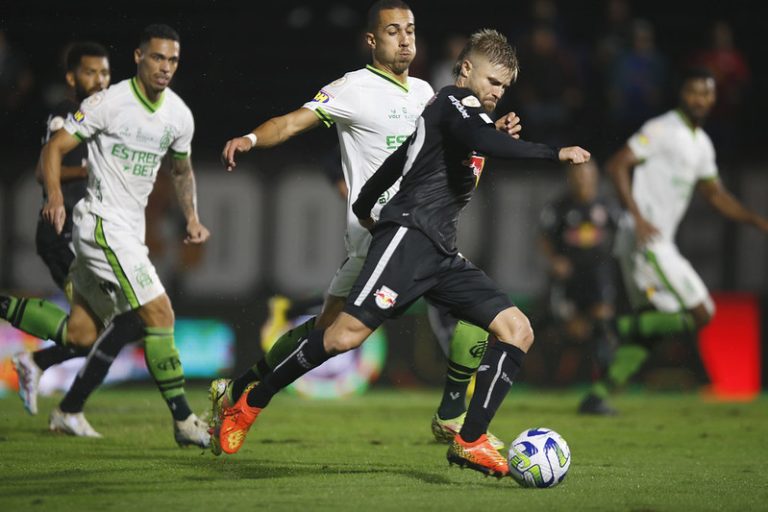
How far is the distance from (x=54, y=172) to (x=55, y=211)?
0.35m

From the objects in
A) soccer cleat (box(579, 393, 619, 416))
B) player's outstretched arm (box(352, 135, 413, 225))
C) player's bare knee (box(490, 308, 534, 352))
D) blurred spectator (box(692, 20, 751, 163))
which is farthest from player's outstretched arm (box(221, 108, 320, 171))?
blurred spectator (box(692, 20, 751, 163))

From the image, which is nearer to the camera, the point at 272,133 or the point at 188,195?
the point at 272,133

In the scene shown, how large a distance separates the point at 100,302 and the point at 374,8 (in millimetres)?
2677

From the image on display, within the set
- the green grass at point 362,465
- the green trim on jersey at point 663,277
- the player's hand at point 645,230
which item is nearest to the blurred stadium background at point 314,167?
the green grass at point 362,465

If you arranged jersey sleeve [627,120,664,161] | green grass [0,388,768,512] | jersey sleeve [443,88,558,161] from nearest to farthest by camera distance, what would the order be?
green grass [0,388,768,512]
jersey sleeve [443,88,558,161]
jersey sleeve [627,120,664,161]

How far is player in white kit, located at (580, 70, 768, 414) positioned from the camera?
35.7 feet

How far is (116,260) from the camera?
316 inches

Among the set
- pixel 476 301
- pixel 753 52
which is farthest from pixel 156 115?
pixel 753 52

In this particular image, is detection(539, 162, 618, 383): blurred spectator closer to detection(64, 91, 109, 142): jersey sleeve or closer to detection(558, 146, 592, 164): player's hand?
detection(64, 91, 109, 142): jersey sleeve

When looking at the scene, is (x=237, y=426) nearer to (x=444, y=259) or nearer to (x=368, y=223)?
(x=368, y=223)

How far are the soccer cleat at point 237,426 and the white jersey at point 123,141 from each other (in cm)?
178

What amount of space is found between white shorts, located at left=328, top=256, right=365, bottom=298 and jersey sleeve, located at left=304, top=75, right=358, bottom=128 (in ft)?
2.68

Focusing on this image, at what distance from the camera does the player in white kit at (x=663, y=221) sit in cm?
1089

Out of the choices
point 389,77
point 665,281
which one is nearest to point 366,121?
point 389,77
